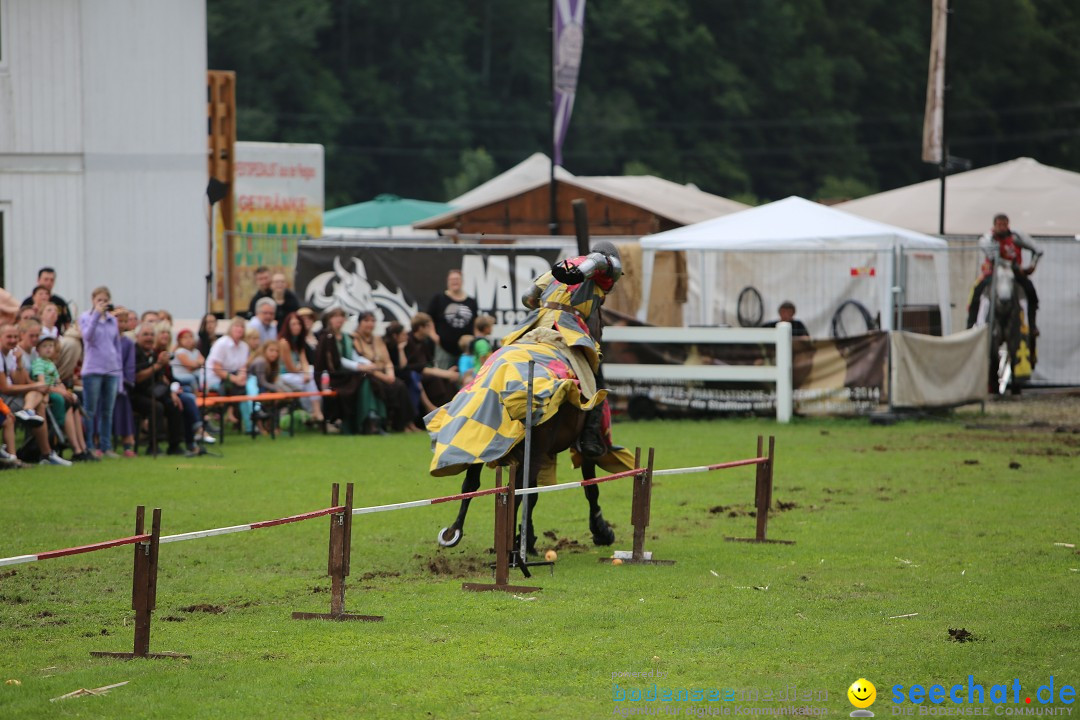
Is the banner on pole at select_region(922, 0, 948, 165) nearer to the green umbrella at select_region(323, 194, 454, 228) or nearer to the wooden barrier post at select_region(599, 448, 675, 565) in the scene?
the green umbrella at select_region(323, 194, 454, 228)

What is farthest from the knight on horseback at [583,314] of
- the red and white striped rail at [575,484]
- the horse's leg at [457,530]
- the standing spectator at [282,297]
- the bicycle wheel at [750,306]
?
Answer: the bicycle wheel at [750,306]

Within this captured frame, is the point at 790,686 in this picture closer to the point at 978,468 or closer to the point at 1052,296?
the point at 978,468

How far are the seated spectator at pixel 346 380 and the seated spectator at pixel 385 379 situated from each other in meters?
0.14

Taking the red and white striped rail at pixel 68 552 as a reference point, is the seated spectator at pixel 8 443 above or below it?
below

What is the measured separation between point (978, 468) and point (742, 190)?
59.6 meters

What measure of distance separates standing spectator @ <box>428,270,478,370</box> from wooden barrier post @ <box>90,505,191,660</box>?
12.7 meters

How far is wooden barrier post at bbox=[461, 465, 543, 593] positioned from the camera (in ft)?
30.7

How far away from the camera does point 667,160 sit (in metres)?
72.6

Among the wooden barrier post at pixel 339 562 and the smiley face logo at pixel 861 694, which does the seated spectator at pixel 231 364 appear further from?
the smiley face logo at pixel 861 694

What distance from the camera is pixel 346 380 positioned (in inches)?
746

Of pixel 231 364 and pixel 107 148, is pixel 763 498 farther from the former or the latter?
pixel 107 148

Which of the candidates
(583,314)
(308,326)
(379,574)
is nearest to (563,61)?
(308,326)

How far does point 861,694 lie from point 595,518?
4.73 m

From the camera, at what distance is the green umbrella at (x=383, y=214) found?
3391cm
